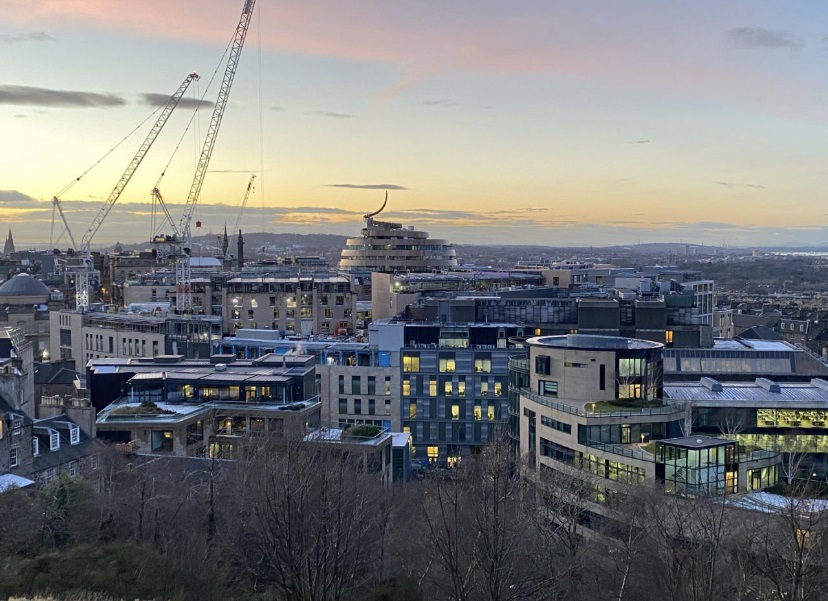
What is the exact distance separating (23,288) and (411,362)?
345 ft

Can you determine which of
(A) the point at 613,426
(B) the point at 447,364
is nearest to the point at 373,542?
(A) the point at 613,426

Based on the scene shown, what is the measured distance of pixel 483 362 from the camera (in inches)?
3238

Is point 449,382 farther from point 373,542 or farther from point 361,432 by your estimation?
point 373,542

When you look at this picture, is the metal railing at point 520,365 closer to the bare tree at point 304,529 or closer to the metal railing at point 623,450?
the metal railing at point 623,450

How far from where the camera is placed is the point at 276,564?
31016 mm

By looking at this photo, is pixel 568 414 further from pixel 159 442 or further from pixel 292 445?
pixel 159 442

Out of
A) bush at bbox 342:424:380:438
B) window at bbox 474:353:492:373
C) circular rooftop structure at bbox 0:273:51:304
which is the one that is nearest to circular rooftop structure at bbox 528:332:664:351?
bush at bbox 342:424:380:438

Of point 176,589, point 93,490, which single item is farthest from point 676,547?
point 93,490

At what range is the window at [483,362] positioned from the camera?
82125 millimetres

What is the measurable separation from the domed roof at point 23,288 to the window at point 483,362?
358ft

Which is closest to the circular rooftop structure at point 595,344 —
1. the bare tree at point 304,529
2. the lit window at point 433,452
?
the bare tree at point 304,529

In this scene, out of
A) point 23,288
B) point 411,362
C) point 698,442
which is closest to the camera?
point 698,442

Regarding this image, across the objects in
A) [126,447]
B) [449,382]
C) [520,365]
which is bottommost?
[449,382]

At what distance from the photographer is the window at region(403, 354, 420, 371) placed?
83188 mm
